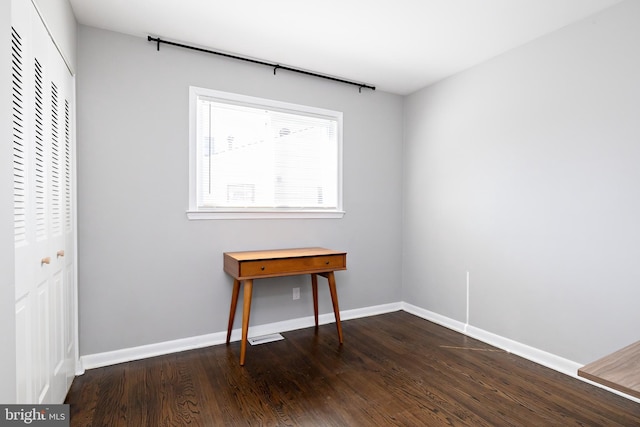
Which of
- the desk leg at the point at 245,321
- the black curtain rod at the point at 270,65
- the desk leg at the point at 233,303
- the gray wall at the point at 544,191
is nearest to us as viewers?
the gray wall at the point at 544,191

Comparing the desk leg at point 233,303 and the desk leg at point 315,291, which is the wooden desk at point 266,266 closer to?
the desk leg at point 233,303

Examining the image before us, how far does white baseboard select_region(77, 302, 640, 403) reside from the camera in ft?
8.43

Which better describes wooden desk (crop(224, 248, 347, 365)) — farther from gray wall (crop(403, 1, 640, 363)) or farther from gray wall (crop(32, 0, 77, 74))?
gray wall (crop(32, 0, 77, 74))

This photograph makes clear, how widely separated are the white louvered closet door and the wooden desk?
1.10m

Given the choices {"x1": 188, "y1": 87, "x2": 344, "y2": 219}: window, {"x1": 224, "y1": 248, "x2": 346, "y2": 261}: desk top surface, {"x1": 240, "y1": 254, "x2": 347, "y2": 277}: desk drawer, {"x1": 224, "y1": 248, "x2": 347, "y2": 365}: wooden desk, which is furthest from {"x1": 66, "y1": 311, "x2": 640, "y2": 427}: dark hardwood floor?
{"x1": 188, "y1": 87, "x2": 344, "y2": 219}: window

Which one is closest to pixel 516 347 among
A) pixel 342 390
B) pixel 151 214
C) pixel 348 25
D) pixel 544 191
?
pixel 544 191

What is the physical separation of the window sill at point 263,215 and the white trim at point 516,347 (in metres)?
1.48

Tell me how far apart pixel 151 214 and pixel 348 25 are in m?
2.12

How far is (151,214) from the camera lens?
110 inches

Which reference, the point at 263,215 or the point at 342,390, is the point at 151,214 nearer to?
the point at 263,215

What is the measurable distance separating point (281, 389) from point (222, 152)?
1.98 metres

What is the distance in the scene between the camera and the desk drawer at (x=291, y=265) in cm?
268

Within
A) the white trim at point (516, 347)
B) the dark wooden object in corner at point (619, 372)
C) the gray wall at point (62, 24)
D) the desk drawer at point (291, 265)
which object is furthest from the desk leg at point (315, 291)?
the gray wall at point (62, 24)

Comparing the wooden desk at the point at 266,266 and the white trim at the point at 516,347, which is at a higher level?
the wooden desk at the point at 266,266
